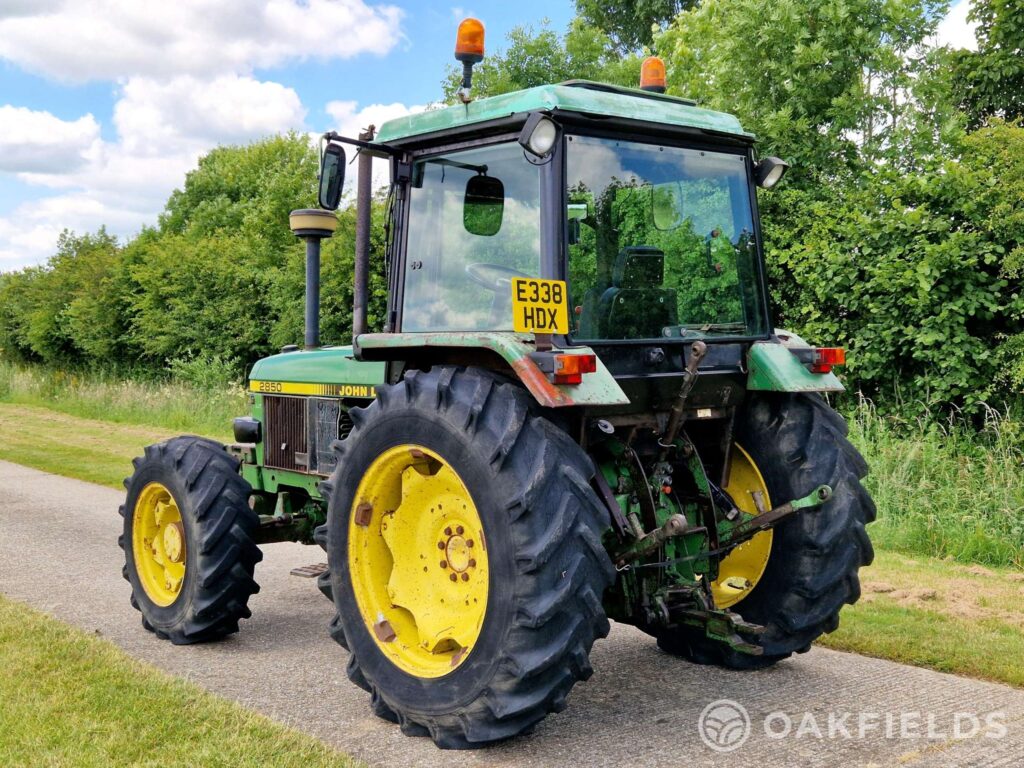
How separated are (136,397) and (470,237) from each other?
16684 millimetres

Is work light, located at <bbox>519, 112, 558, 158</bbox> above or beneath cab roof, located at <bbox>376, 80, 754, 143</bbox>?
beneath

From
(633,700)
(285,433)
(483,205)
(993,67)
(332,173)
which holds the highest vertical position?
(993,67)

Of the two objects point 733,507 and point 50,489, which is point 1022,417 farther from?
point 50,489

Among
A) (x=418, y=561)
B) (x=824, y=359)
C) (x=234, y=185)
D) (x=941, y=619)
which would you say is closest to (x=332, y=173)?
(x=418, y=561)

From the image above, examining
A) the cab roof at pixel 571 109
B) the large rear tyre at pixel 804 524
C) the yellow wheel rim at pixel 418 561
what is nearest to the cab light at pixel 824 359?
the large rear tyre at pixel 804 524

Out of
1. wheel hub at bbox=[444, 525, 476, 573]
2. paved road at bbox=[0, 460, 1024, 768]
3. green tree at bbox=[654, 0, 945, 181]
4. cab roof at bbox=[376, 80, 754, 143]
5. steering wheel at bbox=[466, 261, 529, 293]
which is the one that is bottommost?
paved road at bbox=[0, 460, 1024, 768]

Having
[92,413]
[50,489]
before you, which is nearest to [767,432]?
[50,489]

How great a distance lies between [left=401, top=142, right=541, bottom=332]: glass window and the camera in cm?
429

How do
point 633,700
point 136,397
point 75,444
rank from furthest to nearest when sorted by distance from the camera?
point 136,397 < point 75,444 < point 633,700

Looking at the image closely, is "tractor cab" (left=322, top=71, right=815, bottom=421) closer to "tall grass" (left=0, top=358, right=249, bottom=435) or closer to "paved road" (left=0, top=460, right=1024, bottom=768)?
"paved road" (left=0, top=460, right=1024, bottom=768)

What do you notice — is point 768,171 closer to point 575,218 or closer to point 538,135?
point 575,218

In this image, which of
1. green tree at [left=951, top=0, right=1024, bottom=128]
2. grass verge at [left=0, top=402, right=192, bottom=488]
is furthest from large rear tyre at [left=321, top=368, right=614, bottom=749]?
green tree at [left=951, top=0, right=1024, bottom=128]

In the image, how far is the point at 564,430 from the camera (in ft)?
13.2

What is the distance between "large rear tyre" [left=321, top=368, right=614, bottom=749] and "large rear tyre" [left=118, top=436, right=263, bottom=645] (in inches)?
43.0
